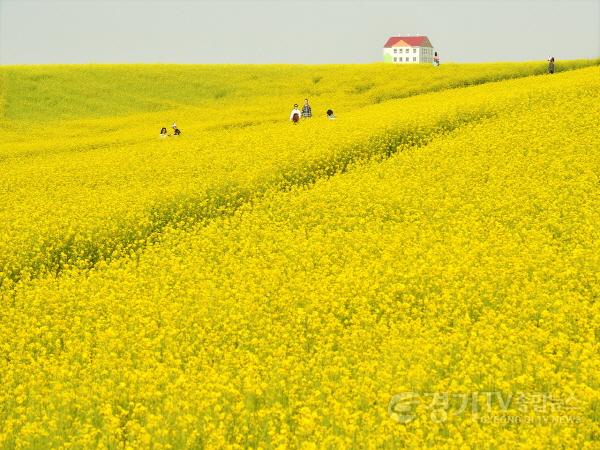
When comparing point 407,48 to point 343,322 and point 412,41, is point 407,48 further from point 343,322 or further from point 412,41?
point 343,322

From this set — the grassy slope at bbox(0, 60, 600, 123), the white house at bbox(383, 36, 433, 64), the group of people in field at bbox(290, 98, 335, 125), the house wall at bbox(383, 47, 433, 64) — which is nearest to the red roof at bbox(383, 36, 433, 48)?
the white house at bbox(383, 36, 433, 64)

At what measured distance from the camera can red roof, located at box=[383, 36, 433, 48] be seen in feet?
551

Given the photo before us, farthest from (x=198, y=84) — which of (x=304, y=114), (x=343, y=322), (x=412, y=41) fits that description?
(x=412, y=41)

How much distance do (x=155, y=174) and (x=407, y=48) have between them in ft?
500

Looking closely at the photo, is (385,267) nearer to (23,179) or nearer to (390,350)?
(390,350)

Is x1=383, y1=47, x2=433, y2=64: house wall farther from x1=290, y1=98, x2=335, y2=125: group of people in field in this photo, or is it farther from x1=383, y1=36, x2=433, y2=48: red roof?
x1=290, y1=98, x2=335, y2=125: group of people in field

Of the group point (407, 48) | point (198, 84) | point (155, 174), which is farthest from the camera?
point (407, 48)

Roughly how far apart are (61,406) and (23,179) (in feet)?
60.2

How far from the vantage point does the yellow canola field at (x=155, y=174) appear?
18.4 meters

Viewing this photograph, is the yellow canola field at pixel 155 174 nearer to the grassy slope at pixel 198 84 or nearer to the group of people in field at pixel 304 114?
the group of people in field at pixel 304 114

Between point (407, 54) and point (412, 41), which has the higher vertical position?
point (412, 41)

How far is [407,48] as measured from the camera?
6703 inches

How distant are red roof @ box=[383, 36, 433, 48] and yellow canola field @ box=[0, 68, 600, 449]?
494 feet

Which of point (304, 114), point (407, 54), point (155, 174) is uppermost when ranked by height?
point (407, 54)
